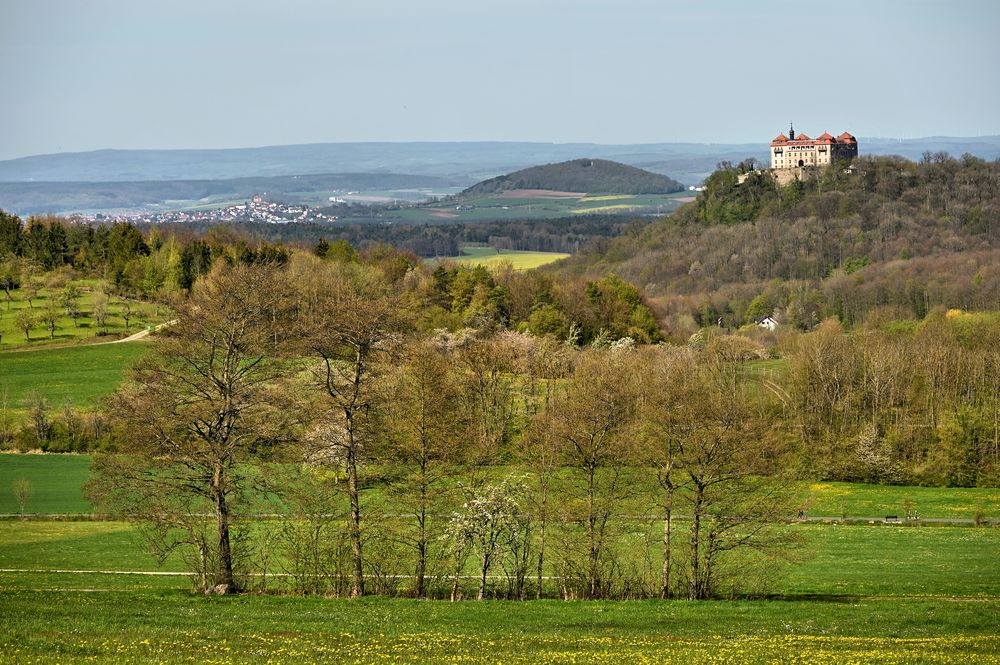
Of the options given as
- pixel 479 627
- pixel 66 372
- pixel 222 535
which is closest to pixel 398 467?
pixel 222 535

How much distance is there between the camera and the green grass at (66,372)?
66062 millimetres

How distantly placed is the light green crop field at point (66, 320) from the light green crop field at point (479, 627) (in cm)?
5121

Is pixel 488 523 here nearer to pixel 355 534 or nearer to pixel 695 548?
pixel 355 534

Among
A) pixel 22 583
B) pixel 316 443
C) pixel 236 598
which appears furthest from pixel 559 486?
pixel 22 583

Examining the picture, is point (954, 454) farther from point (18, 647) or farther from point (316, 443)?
point (18, 647)

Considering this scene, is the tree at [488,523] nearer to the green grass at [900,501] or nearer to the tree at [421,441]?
the tree at [421,441]

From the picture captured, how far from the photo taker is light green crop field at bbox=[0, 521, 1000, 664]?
19.4m

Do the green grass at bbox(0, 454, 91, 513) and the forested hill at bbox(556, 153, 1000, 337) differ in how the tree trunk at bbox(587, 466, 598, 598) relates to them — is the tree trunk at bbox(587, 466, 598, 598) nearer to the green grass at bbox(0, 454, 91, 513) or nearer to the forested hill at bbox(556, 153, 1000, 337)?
the green grass at bbox(0, 454, 91, 513)

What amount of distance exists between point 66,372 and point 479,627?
56124mm

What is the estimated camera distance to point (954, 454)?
5844 cm

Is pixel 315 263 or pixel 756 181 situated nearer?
pixel 315 263

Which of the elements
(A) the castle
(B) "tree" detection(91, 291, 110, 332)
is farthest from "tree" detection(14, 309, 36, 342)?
(A) the castle

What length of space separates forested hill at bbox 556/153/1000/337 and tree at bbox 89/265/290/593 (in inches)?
3308

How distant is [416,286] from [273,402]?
69.0 m
